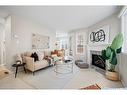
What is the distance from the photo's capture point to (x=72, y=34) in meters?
4.58

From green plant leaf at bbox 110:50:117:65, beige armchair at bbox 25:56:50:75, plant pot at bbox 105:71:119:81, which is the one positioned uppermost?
green plant leaf at bbox 110:50:117:65

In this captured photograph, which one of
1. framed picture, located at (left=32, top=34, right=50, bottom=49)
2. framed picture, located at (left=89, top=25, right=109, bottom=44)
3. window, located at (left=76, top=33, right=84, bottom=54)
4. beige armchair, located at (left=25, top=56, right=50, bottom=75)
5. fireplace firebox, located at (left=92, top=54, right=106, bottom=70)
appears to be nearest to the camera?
beige armchair, located at (left=25, top=56, right=50, bottom=75)

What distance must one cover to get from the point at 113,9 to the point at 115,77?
1924 millimetres

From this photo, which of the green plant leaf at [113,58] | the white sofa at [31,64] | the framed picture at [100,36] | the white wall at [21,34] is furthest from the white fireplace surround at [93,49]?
the white wall at [21,34]

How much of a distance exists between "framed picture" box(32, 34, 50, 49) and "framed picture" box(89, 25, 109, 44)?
2.17 meters

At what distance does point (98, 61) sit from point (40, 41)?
269 centimetres

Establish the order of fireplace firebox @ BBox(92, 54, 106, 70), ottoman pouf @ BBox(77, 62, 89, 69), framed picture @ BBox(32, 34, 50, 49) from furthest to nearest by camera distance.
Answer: framed picture @ BBox(32, 34, 50, 49) < ottoman pouf @ BBox(77, 62, 89, 69) < fireplace firebox @ BBox(92, 54, 106, 70)

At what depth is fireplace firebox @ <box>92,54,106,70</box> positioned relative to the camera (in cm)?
343

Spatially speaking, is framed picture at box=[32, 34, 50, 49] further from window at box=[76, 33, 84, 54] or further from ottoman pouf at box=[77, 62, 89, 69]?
ottoman pouf at box=[77, 62, 89, 69]

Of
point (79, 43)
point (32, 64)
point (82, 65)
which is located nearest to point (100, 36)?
point (79, 43)

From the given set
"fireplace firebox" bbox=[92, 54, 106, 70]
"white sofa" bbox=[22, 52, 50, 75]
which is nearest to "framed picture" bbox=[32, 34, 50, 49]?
"white sofa" bbox=[22, 52, 50, 75]

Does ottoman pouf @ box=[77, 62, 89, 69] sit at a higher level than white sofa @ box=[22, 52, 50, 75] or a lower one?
lower

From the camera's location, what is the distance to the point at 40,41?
4.33 meters
